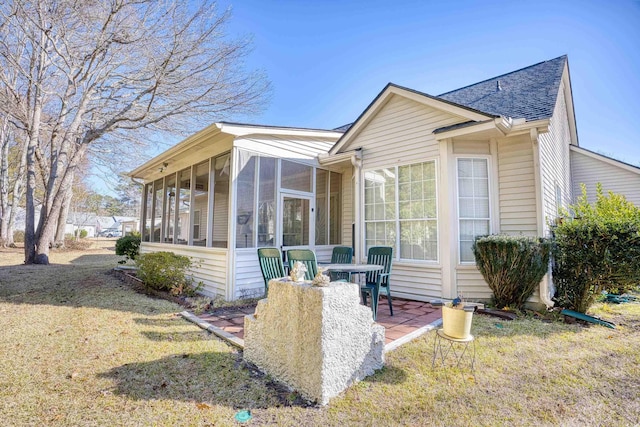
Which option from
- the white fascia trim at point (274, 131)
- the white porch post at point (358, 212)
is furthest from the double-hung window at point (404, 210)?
the white fascia trim at point (274, 131)

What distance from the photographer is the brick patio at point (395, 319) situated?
162 inches

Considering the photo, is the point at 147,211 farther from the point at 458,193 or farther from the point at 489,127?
the point at 489,127

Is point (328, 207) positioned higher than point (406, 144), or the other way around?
point (406, 144)

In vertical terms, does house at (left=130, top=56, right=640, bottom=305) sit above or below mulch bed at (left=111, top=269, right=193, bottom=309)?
above

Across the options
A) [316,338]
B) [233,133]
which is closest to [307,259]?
[316,338]

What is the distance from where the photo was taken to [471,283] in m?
5.55

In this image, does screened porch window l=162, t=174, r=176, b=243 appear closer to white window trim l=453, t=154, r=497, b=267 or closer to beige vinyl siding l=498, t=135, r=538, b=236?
white window trim l=453, t=154, r=497, b=267

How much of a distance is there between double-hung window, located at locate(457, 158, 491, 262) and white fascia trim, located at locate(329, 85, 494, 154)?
862mm

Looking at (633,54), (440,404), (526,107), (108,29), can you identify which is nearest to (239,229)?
(440,404)

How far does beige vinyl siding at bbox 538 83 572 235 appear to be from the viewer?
5734 millimetres

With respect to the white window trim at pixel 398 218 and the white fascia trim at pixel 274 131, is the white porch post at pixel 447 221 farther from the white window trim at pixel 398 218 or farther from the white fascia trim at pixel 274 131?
the white fascia trim at pixel 274 131

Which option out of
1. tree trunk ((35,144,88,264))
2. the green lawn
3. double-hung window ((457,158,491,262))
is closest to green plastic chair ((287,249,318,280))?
the green lawn

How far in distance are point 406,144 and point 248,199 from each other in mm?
3582

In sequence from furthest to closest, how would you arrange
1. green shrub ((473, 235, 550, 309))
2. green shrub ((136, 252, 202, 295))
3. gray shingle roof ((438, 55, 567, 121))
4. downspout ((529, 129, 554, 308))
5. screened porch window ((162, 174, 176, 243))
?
screened porch window ((162, 174, 176, 243)), green shrub ((136, 252, 202, 295)), gray shingle roof ((438, 55, 567, 121)), downspout ((529, 129, 554, 308)), green shrub ((473, 235, 550, 309))
